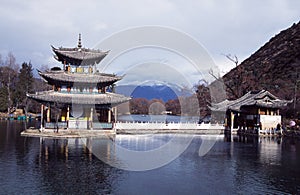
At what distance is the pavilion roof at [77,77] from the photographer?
30.6 m

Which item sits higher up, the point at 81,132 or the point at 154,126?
the point at 154,126

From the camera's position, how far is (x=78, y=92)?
105 feet

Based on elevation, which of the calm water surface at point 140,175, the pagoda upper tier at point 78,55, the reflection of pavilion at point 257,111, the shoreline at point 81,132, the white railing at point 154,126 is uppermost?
the pagoda upper tier at point 78,55

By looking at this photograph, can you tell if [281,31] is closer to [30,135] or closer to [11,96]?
[11,96]

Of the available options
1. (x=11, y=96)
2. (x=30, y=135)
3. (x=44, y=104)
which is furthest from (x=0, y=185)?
(x=11, y=96)

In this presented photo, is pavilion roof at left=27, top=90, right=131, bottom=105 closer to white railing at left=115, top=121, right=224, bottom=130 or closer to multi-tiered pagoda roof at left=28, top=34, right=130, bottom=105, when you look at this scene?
multi-tiered pagoda roof at left=28, top=34, right=130, bottom=105

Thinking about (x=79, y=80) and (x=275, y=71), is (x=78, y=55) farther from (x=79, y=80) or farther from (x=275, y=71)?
(x=275, y=71)

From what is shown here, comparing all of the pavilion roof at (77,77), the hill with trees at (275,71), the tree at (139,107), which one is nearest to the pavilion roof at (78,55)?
the pavilion roof at (77,77)

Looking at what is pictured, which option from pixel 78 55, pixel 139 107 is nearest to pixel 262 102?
pixel 78 55

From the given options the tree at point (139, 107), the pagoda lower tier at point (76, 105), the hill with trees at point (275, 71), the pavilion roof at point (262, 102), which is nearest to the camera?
the pagoda lower tier at point (76, 105)

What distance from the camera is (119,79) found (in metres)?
33.0

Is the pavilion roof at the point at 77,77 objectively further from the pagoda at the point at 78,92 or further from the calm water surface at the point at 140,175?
the calm water surface at the point at 140,175

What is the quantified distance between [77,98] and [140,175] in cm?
1853

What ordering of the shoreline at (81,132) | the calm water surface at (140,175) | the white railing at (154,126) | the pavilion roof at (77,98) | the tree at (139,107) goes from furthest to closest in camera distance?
the tree at (139,107) < the white railing at (154,126) < the pavilion roof at (77,98) < the shoreline at (81,132) < the calm water surface at (140,175)
